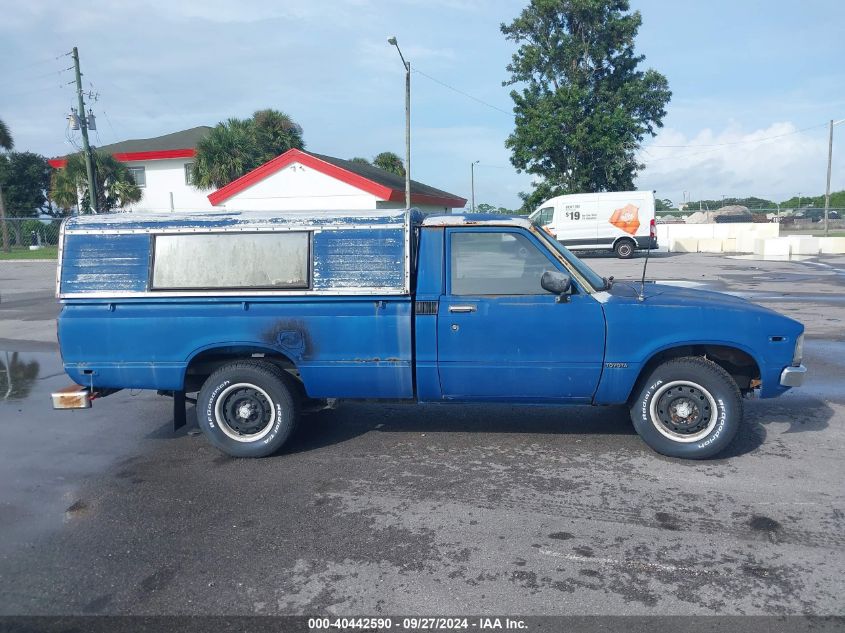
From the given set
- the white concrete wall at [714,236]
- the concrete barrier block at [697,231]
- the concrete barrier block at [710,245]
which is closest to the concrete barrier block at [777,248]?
the white concrete wall at [714,236]

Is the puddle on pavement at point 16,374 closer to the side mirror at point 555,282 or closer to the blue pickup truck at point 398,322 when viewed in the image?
the blue pickup truck at point 398,322

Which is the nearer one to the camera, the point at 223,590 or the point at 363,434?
the point at 223,590

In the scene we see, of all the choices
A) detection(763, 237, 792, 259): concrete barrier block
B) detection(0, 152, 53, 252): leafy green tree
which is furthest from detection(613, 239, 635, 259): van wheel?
detection(0, 152, 53, 252): leafy green tree

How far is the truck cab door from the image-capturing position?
5.20 meters

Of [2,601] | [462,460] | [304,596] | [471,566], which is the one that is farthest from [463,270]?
[2,601]

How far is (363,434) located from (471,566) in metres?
2.53

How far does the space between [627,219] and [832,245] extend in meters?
9.32

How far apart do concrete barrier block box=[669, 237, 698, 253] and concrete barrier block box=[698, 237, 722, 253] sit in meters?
0.24

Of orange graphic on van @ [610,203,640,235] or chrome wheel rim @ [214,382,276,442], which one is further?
orange graphic on van @ [610,203,640,235]

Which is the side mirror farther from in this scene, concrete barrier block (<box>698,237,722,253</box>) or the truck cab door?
concrete barrier block (<box>698,237,722,253</box>)

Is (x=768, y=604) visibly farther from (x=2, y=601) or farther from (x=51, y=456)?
(x=51, y=456)

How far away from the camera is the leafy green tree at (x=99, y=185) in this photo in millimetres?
33938

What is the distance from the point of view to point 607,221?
28422 mm

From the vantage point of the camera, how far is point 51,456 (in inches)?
227
